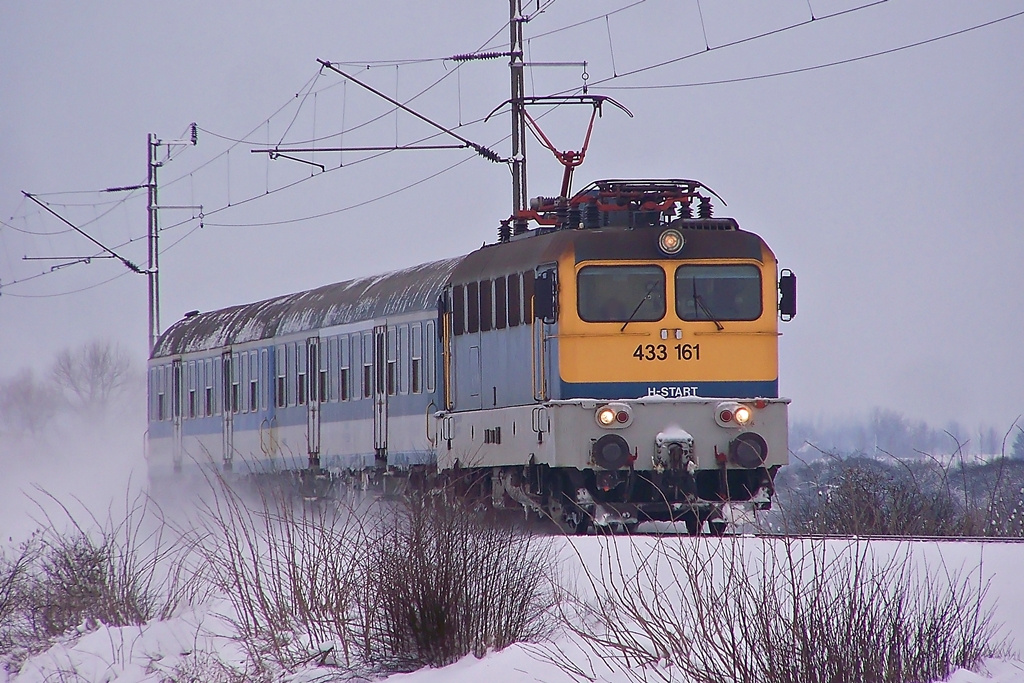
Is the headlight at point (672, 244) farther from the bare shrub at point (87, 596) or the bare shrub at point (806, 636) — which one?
the bare shrub at point (806, 636)

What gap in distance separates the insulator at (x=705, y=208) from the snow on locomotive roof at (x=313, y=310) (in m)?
3.80

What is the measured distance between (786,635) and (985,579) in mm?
2969

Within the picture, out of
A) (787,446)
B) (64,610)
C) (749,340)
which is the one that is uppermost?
(749,340)

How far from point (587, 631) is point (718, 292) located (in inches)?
258

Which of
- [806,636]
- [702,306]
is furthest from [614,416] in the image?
[806,636]

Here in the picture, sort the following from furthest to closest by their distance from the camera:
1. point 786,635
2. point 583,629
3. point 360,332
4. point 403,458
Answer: point 360,332, point 403,458, point 583,629, point 786,635

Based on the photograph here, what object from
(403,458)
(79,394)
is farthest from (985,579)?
(79,394)

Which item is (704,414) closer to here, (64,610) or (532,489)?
(532,489)

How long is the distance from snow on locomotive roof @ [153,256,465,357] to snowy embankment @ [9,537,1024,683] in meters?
7.36

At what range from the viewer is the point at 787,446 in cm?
1672

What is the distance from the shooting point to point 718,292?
679 inches

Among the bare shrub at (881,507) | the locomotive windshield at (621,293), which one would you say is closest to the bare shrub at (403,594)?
the locomotive windshield at (621,293)

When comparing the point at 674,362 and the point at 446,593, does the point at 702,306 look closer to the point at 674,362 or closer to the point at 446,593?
the point at 674,362

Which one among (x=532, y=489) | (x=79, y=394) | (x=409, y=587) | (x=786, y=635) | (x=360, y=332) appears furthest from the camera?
(x=79, y=394)
